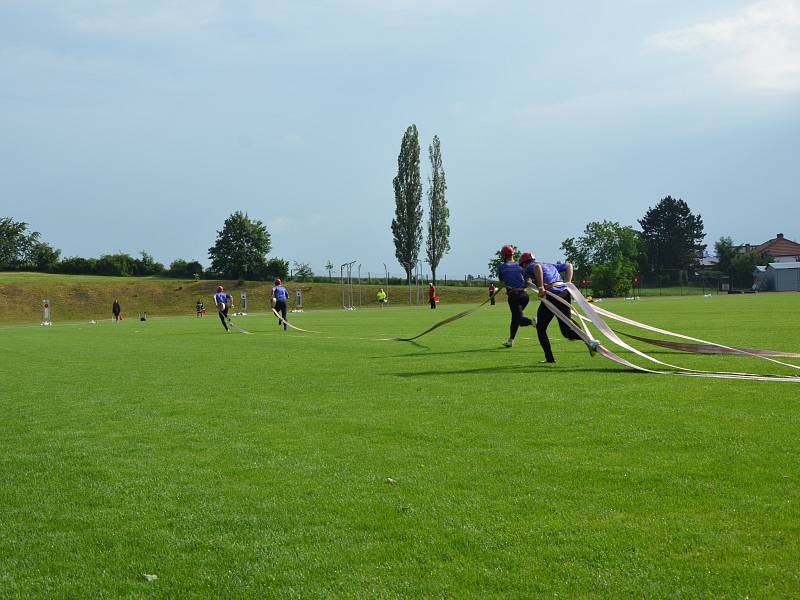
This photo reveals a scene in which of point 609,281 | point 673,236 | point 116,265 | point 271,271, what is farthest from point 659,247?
point 116,265

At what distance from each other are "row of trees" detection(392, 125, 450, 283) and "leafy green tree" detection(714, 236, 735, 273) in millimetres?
54695

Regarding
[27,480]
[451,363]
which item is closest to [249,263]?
[451,363]

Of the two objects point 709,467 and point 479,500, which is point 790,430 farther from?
point 479,500

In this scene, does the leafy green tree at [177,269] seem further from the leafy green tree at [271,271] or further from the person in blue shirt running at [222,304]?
the person in blue shirt running at [222,304]

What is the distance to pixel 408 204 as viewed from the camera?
3949 inches

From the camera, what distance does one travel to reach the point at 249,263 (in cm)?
10512

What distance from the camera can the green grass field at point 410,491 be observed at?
4094 millimetres

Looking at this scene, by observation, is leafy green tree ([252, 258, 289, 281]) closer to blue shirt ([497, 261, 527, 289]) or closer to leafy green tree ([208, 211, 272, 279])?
leafy green tree ([208, 211, 272, 279])

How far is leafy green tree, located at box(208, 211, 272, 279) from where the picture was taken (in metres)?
105

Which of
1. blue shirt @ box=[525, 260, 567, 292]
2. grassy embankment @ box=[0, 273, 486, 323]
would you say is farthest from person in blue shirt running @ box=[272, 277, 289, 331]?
grassy embankment @ box=[0, 273, 486, 323]

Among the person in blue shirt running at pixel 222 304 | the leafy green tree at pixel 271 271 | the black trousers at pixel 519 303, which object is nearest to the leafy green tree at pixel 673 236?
the leafy green tree at pixel 271 271

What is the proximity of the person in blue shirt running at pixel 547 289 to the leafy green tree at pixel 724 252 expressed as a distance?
121522 mm

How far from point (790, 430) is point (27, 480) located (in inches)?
268

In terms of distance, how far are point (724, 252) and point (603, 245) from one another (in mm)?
21311
